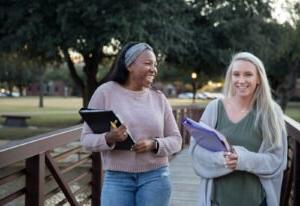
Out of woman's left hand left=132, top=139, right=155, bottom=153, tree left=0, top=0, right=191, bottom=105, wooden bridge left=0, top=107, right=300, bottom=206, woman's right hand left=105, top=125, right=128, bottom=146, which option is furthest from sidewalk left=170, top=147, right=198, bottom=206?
tree left=0, top=0, right=191, bottom=105

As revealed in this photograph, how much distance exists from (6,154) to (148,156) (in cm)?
85

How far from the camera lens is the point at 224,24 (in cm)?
2511

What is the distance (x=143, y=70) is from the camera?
11.1 ft

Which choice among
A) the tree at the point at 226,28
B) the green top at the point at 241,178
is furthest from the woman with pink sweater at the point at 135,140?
the tree at the point at 226,28

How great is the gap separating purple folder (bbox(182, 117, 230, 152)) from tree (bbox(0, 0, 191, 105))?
615 inches

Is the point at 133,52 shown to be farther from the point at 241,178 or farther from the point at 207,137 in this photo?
the point at 241,178

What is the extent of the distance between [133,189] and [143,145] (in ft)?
0.93

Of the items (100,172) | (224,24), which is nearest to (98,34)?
(224,24)

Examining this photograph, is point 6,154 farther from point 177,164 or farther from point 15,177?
point 177,164

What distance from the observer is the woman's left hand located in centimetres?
329

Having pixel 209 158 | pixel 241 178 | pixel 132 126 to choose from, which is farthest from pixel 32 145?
pixel 241 178

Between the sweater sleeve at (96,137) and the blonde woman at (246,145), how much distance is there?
554 mm

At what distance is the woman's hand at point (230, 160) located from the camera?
9.59ft

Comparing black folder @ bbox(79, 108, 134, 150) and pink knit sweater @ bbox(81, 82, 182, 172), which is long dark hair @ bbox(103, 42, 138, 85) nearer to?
pink knit sweater @ bbox(81, 82, 182, 172)
